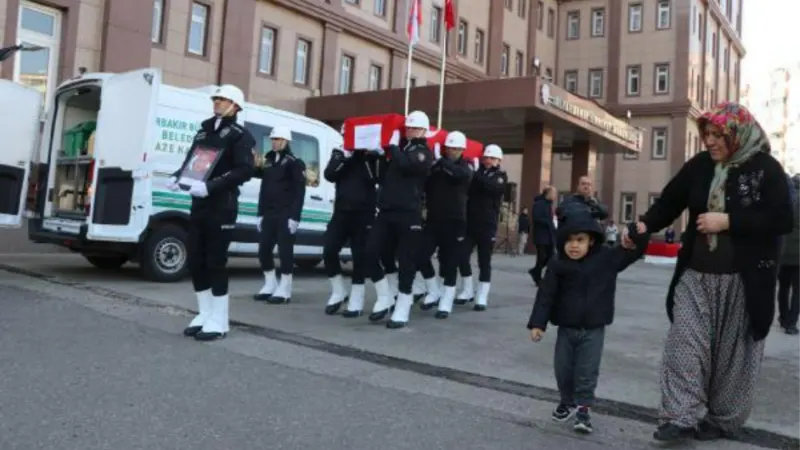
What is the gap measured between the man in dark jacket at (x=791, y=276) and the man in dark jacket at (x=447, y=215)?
3.62 metres

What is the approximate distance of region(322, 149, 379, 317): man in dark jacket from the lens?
24.1ft

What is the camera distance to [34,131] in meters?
9.29

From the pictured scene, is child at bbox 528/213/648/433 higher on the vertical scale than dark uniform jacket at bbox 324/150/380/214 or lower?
lower

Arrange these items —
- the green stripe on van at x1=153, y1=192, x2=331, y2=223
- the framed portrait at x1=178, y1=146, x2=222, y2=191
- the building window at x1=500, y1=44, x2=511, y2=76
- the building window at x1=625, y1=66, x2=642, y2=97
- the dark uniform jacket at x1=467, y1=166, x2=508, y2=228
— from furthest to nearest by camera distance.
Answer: the building window at x1=625, y1=66, x2=642, y2=97 < the building window at x1=500, y1=44, x2=511, y2=76 < the green stripe on van at x1=153, y1=192, x2=331, y2=223 < the dark uniform jacket at x1=467, y1=166, x2=508, y2=228 < the framed portrait at x1=178, y1=146, x2=222, y2=191

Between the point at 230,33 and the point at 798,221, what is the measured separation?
55.9ft

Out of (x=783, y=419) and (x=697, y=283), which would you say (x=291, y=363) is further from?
(x=783, y=419)

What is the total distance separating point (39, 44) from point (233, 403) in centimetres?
1491

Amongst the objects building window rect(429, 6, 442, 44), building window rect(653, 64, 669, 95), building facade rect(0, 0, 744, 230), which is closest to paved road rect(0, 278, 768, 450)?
building facade rect(0, 0, 744, 230)

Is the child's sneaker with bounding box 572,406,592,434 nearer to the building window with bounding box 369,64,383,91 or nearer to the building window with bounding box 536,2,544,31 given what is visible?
the building window with bounding box 369,64,383,91

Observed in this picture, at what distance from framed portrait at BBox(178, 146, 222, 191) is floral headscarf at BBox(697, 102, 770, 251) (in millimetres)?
3839

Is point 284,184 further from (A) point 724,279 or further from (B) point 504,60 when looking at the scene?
(B) point 504,60

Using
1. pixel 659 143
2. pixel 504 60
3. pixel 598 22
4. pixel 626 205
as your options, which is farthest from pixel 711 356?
pixel 598 22

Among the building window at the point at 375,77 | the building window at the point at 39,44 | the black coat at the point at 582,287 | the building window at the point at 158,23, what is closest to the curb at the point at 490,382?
the black coat at the point at 582,287

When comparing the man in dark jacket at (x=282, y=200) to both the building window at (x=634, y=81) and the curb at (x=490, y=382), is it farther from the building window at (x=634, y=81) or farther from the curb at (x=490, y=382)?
the building window at (x=634, y=81)
